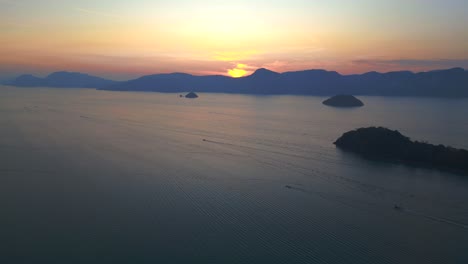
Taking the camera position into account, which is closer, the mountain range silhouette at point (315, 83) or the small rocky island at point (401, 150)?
the small rocky island at point (401, 150)

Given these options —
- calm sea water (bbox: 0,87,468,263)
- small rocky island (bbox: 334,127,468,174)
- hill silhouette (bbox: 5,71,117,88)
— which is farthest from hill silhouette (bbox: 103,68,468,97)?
calm sea water (bbox: 0,87,468,263)

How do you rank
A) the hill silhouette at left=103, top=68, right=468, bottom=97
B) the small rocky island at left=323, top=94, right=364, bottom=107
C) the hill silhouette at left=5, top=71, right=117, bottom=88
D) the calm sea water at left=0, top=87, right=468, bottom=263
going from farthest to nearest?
1. the hill silhouette at left=5, top=71, right=117, bottom=88
2. the hill silhouette at left=103, top=68, right=468, bottom=97
3. the small rocky island at left=323, top=94, right=364, bottom=107
4. the calm sea water at left=0, top=87, right=468, bottom=263

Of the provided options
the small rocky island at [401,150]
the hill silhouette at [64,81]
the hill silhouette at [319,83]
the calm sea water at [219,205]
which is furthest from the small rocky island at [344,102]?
the hill silhouette at [64,81]

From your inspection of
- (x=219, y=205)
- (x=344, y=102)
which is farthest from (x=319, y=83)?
(x=219, y=205)

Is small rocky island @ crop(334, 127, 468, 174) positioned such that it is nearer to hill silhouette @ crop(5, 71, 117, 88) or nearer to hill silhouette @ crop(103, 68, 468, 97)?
hill silhouette @ crop(103, 68, 468, 97)

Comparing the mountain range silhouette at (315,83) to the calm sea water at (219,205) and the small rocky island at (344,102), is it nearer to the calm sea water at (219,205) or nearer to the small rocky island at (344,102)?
the small rocky island at (344,102)

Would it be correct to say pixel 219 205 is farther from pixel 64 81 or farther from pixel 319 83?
pixel 64 81

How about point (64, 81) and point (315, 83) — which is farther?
point (64, 81)
